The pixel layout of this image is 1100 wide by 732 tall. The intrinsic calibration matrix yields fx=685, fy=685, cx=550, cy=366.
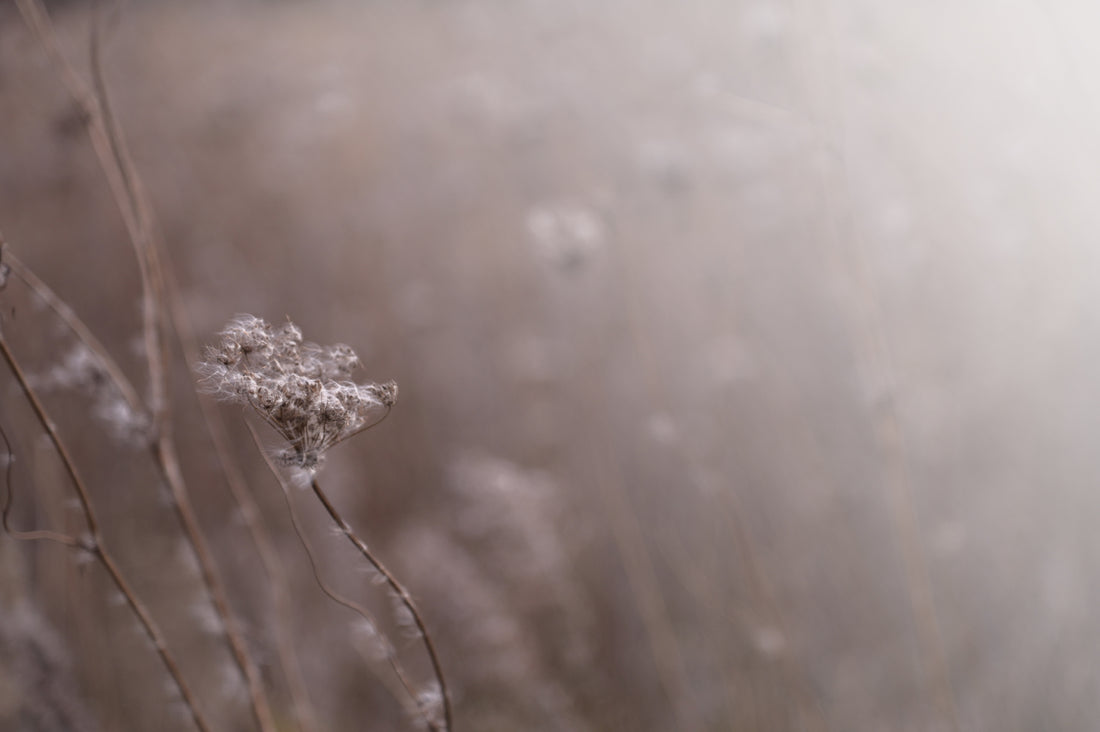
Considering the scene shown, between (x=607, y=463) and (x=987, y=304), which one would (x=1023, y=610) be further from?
(x=607, y=463)

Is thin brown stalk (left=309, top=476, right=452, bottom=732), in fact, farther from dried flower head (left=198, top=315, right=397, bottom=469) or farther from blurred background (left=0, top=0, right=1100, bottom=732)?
blurred background (left=0, top=0, right=1100, bottom=732)

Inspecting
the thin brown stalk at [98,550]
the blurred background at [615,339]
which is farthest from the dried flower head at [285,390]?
the blurred background at [615,339]

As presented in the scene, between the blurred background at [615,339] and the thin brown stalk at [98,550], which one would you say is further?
the blurred background at [615,339]

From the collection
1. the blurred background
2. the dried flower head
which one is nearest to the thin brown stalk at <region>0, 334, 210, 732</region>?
the dried flower head

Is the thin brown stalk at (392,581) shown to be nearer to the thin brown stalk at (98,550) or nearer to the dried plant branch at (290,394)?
the dried plant branch at (290,394)

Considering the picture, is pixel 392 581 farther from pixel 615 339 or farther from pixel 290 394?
pixel 615 339

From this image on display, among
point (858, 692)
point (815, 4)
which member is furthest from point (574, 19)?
point (858, 692)
